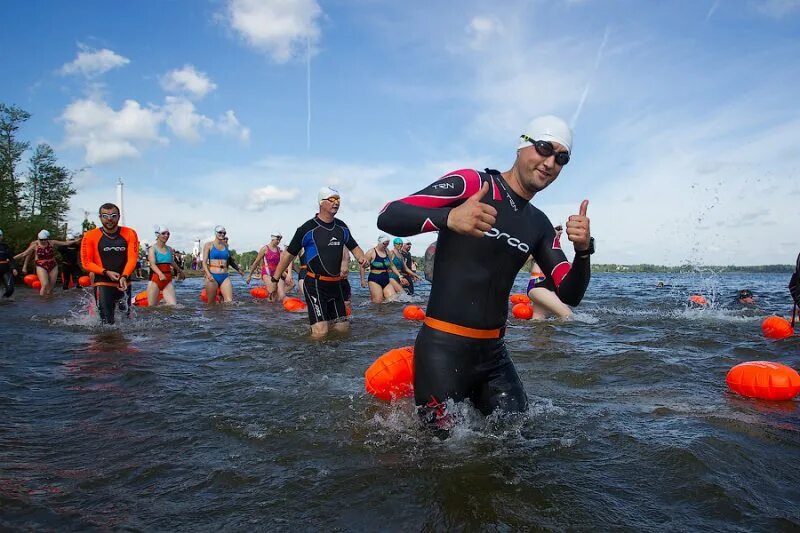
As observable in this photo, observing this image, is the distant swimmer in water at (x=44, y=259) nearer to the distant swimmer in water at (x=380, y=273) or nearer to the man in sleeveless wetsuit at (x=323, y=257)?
the distant swimmer in water at (x=380, y=273)

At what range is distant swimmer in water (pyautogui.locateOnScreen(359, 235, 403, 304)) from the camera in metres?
14.4

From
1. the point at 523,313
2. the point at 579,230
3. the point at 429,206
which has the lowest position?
the point at 523,313

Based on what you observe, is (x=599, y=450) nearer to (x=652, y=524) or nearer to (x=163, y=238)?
(x=652, y=524)

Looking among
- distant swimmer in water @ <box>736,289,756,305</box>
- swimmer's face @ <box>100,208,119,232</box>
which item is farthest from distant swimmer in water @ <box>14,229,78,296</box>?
distant swimmer in water @ <box>736,289,756,305</box>

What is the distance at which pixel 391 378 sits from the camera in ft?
13.7

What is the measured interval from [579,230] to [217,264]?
12.0 meters

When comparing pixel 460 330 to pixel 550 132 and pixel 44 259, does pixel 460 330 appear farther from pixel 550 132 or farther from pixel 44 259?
pixel 44 259

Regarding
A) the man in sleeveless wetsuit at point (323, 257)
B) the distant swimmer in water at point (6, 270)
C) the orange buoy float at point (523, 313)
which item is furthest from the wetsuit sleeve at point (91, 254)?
the distant swimmer in water at point (6, 270)

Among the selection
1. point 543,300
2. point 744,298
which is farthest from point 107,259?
point 744,298

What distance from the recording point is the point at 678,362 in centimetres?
666

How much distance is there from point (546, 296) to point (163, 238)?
8.74m

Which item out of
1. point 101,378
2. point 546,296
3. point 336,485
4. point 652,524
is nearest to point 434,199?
point 336,485

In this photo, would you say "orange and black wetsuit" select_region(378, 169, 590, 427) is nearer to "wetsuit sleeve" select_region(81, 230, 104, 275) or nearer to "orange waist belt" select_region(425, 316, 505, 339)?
"orange waist belt" select_region(425, 316, 505, 339)

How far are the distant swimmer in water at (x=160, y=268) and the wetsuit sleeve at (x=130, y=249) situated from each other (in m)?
3.72
